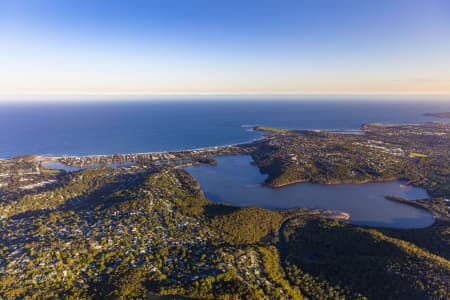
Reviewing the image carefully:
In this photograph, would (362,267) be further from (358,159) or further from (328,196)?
(358,159)

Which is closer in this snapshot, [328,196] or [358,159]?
[328,196]

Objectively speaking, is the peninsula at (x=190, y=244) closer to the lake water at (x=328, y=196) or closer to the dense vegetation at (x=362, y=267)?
the dense vegetation at (x=362, y=267)

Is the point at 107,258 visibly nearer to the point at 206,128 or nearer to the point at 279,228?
the point at 279,228

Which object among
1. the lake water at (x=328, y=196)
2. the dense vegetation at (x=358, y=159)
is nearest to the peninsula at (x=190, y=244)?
the dense vegetation at (x=358, y=159)

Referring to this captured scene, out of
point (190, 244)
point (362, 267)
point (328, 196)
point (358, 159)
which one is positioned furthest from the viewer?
point (358, 159)

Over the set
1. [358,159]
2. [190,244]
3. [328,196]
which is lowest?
[190,244]

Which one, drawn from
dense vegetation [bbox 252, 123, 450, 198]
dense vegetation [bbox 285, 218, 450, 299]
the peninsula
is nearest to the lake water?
the peninsula

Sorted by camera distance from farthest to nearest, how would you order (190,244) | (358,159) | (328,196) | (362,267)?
1. (358,159)
2. (328,196)
3. (190,244)
4. (362,267)

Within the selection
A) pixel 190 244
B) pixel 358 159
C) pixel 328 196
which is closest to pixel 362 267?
pixel 190 244

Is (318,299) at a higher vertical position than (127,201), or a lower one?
lower

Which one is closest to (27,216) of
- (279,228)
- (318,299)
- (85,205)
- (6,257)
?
(85,205)
